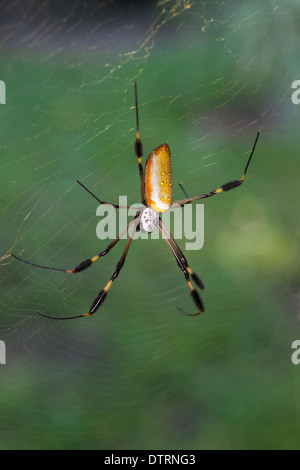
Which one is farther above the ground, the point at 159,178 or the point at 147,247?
the point at 147,247

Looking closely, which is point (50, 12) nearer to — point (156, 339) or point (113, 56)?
point (113, 56)

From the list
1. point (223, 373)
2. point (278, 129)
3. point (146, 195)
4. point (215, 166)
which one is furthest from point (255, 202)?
point (146, 195)

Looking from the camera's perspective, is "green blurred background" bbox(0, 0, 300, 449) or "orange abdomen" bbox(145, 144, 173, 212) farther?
"green blurred background" bbox(0, 0, 300, 449)

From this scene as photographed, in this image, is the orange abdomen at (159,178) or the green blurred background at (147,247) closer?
the orange abdomen at (159,178)

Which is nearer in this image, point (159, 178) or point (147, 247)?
point (159, 178)
